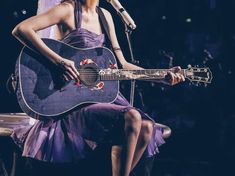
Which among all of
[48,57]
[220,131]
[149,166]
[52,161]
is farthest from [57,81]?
[220,131]

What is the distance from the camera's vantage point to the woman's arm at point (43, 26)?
254cm

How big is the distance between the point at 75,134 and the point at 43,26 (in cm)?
74

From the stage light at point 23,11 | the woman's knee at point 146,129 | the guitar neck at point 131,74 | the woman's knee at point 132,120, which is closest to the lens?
the woman's knee at point 132,120

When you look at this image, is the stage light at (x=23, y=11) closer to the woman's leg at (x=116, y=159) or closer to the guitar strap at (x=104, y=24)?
the guitar strap at (x=104, y=24)

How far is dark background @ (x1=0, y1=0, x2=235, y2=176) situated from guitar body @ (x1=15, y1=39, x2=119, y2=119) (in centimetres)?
177

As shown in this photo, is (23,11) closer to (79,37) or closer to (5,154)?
(79,37)

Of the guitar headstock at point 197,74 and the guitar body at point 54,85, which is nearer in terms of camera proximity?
the guitar body at point 54,85

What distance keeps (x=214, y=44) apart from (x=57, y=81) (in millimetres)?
2647

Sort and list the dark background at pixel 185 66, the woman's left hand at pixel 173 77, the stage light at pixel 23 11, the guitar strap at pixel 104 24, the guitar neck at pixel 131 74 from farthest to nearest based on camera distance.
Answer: the dark background at pixel 185 66
the stage light at pixel 23 11
the guitar strap at pixel 104 24
the woman's left hand at pixel 173 77
the guitar neck at pixel 131 74

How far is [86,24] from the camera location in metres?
2.85

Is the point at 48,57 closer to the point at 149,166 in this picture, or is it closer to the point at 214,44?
the point at 149,166

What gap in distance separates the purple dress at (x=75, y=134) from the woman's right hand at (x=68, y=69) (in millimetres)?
208

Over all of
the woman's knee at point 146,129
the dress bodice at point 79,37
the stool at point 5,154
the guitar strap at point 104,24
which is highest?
the guitar strap at point 104,24

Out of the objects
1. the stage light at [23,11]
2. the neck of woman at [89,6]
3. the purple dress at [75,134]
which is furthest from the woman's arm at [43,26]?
the stage light at [23,11]
